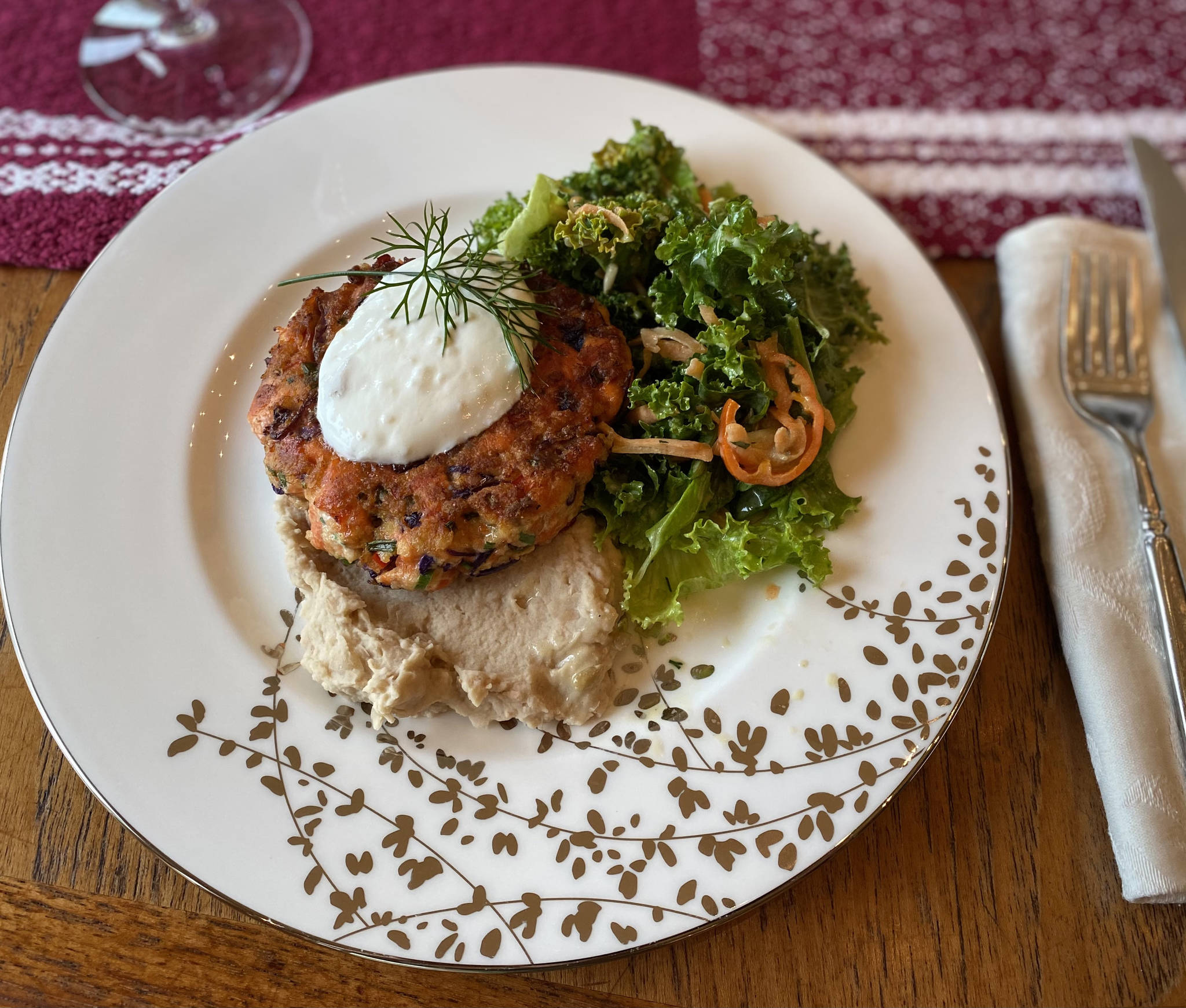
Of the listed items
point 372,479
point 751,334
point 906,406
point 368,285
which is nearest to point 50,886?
point 372,479

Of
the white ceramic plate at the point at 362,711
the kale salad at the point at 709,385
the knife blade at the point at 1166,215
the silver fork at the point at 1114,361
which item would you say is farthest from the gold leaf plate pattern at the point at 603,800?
the knife blade at the point at 1166,215

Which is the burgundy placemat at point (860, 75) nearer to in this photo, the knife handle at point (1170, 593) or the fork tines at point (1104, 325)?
the fork tines at point (1104, 325)

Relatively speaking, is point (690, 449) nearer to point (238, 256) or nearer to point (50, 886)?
point (238, 256)

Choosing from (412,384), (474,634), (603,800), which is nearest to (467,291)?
(412,384)

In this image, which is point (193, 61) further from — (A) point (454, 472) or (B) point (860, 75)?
(B) point (860, 75)

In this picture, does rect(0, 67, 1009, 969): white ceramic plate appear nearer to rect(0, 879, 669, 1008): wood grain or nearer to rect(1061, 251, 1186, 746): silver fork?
rect(0, 879, 669, 1008): wood grain
